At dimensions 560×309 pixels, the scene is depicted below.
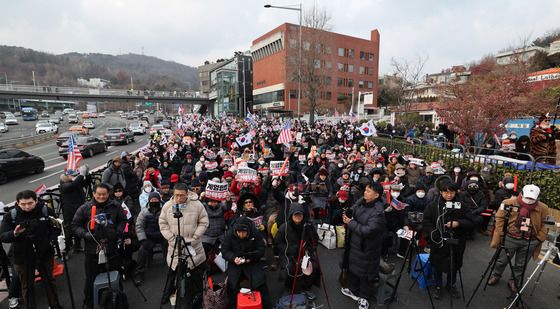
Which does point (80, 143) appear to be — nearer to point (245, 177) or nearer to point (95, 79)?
point (245, 177)

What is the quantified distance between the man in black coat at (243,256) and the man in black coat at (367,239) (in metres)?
1.47

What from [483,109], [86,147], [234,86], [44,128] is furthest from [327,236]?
[234,86]

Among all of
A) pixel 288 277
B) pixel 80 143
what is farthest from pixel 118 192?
pixel 80 143

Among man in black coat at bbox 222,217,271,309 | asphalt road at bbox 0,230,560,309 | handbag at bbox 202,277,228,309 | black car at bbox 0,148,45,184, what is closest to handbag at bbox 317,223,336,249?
asphalt road at bbox 0,230,560,309

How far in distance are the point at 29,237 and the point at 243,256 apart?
2949mm

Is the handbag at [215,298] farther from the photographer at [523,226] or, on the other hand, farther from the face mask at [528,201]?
the face mask at [528,201]

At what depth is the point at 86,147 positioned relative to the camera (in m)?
20.6

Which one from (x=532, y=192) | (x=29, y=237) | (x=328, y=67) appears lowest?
(x=29, y=237)

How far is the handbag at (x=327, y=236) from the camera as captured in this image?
22.6 feet

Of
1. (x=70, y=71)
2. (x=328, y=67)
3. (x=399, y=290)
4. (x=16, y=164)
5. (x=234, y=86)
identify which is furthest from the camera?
(x=70, y=71)

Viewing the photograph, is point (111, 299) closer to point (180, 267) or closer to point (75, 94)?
point (180, 267)

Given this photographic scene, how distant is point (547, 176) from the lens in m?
7.84

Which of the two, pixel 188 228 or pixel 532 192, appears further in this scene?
pixel 188 228

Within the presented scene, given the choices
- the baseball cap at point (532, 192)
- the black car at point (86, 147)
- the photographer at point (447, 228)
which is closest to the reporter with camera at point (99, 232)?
the photographer at point (447, 228)
